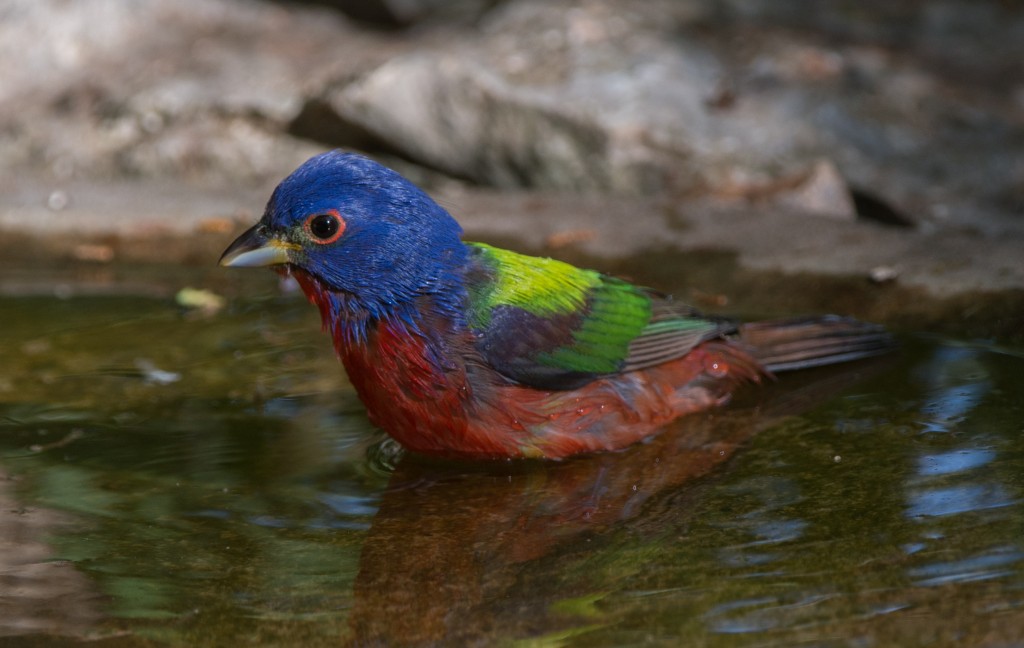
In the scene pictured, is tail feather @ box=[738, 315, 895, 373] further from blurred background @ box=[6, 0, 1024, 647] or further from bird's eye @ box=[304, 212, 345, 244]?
bird's eye @ box=[304, 212, 345, 244]

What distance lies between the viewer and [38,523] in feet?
10.9

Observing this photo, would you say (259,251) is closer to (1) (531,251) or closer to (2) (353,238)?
(2) (353,238)

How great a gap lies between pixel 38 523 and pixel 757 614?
190cm

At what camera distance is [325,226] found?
375 centimetres

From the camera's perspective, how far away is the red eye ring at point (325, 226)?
3.75m

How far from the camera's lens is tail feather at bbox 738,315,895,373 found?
4.30 m

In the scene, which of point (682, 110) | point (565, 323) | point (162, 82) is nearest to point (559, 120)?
point (682, 110)

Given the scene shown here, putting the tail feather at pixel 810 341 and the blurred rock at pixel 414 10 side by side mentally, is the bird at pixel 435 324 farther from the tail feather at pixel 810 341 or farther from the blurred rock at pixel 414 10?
the blurred rock at pixel 414 10

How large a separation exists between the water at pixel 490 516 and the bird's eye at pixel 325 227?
2.15 ft

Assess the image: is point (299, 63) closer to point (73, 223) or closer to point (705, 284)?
point (73, 223)

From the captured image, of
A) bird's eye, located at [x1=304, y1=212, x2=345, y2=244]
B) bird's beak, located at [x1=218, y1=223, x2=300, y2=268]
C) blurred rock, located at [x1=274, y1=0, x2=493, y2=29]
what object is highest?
blurred rock, located at [x1=274, y1=0, x2=493, y2=29]

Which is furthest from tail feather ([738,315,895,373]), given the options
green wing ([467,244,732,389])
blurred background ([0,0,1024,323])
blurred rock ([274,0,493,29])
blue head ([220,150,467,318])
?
blurred rock ([274,0,493,29])

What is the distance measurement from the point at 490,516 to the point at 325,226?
1013 mm

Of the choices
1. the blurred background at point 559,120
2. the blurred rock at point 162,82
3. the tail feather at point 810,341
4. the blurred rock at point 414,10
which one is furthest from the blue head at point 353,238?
the blurred rock at point 414,10
